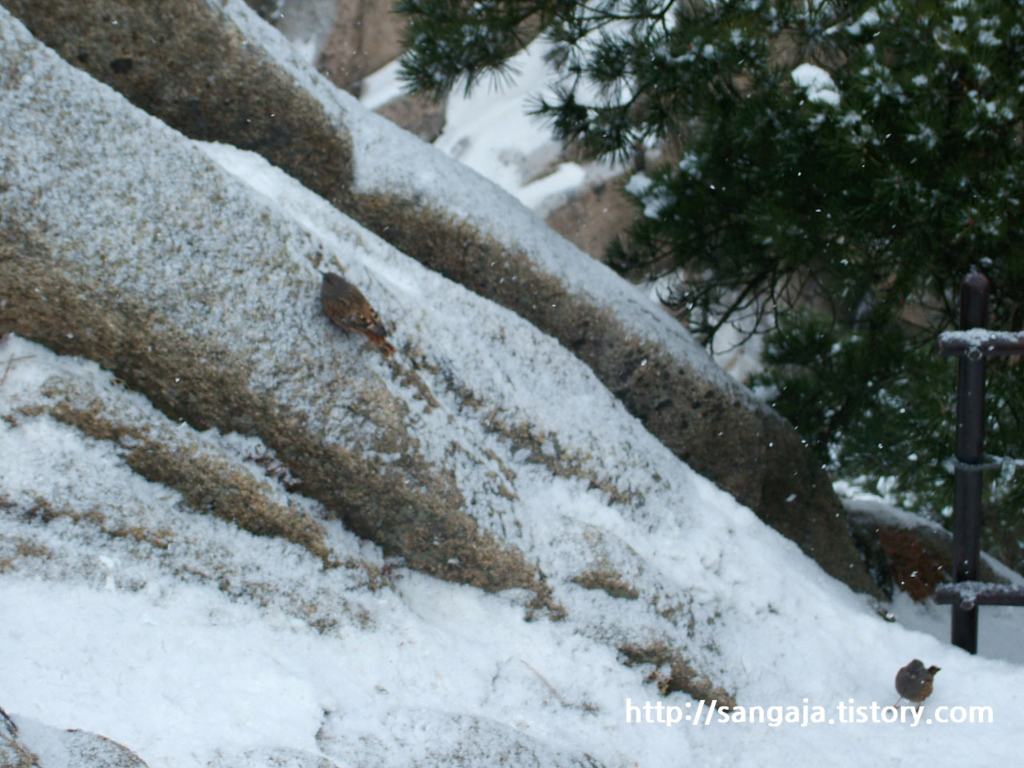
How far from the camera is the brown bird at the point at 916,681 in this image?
2.21 meters

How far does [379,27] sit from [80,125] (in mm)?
12262

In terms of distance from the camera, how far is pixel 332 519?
2148mm

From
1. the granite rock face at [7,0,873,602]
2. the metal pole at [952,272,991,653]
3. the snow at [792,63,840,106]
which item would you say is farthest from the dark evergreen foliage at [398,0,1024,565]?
the granite rock face at [7,0,873,602]

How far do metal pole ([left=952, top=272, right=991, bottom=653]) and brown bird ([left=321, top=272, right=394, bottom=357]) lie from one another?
72.7 inches

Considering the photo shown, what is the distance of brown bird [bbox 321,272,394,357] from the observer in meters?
2.11

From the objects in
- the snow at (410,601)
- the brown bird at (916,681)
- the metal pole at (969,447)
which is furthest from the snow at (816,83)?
the brown bird at (916,681)

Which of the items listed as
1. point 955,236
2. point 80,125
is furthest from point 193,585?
point 955,236

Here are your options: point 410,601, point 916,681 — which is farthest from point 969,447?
point 410,601

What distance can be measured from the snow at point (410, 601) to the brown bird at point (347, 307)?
7.8 inches

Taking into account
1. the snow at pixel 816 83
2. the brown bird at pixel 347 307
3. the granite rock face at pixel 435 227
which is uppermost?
the snow at pixel 816 83

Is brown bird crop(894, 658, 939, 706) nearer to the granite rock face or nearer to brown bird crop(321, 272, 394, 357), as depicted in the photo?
the granite rock face

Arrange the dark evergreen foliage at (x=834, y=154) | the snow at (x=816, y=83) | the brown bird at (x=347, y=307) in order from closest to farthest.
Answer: the brown bird at (x=347, y=307)
the dark evergreen foliage at (x=834, y=154)
the snow at (x=816, y=83)

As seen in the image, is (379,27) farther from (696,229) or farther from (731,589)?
(731,589)

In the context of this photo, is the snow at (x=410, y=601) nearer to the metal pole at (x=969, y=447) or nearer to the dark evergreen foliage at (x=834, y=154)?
the metal pole at (x=969, y=447)
